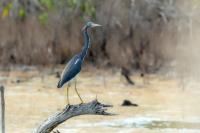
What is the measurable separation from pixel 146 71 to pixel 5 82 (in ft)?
10.3

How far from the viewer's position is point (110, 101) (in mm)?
15547

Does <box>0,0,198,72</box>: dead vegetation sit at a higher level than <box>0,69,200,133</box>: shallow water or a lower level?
higher

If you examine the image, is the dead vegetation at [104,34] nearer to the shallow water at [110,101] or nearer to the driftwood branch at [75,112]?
the shallow water at [110,101]

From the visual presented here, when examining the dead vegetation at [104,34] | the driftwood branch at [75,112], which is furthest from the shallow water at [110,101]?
the driftwood branch at [75,112]

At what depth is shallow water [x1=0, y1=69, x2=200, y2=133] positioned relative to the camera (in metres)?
13.2

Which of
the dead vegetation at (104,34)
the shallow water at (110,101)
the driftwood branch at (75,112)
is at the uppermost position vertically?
the dead vegetation at (104,34)

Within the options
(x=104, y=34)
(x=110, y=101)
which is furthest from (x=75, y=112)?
(x=104, y=34)

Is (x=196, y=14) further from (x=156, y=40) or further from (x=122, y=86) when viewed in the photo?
(x=122, y=86)

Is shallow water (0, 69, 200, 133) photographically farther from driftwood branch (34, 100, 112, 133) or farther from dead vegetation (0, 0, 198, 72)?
driftwood branch (34, 100, 112, 133)

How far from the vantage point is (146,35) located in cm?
1983

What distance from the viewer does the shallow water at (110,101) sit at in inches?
520

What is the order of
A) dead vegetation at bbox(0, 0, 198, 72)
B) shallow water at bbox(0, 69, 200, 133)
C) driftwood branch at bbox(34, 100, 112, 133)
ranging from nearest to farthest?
1. driftwood branch at bbox(34, 100, 112, 133)
2. shallow water at bbox(0, 69, 200, 133)
3. dead vegetation at bbox(0, 0, 198, 72)

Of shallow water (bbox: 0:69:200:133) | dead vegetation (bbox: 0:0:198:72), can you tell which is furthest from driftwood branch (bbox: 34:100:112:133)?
dead vegetation (bbox: 0:0:198:72)

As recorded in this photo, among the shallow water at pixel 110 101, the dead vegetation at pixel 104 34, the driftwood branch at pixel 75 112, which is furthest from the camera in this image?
the dead vegetation at pixel 104 34
